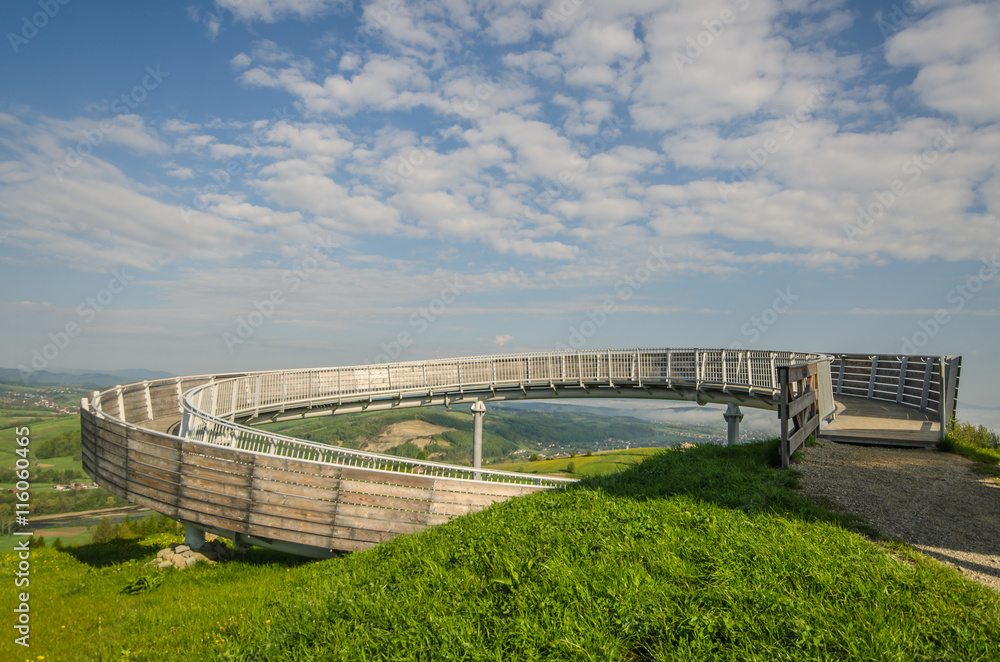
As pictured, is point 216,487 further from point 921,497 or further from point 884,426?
point 884,426

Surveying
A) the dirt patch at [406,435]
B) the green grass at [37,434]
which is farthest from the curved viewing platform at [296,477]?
the dirt patch at [406,435]

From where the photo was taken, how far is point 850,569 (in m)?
4.38

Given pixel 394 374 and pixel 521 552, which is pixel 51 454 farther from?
pixel 521 552

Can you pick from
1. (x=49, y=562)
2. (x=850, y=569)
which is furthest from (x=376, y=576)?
(x=49, y=562)

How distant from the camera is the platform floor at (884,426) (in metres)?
10.6

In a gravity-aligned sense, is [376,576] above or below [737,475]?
below

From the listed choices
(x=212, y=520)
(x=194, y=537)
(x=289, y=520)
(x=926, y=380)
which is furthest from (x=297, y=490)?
(x=926, y=380)

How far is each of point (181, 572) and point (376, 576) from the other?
8.57 metres

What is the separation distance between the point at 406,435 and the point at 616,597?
164 m

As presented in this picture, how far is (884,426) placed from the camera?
→ 11.9m

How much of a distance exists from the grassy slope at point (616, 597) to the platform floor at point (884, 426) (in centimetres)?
457

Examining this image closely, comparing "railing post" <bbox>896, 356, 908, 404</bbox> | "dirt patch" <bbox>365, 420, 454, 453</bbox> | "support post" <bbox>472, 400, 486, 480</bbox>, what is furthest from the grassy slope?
"dirt patch" <bbox>365, 420, 454, 453</bbox>

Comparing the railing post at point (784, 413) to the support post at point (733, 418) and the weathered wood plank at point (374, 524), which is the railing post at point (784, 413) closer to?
the weathered wood plank at point (374, 524)

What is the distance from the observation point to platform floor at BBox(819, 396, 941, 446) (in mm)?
10602
